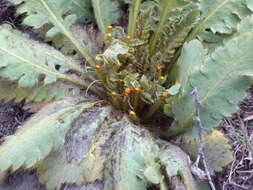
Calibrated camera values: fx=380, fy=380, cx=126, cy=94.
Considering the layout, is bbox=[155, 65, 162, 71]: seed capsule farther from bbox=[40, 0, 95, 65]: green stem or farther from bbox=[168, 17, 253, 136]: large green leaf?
bbox=[40, 0, 95, 65]: green stem

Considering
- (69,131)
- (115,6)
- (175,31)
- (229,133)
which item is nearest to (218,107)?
(229,133)

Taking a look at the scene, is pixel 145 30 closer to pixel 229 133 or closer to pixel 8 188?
pixel 229 133

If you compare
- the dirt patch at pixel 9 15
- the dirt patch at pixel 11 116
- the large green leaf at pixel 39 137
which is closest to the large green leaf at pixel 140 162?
the large green leaf at pixel 39 137

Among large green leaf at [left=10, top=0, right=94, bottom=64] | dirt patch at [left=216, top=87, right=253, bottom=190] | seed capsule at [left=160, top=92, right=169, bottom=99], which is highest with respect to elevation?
large green leaf at [left=10, top=0, right=94, bottom=64]

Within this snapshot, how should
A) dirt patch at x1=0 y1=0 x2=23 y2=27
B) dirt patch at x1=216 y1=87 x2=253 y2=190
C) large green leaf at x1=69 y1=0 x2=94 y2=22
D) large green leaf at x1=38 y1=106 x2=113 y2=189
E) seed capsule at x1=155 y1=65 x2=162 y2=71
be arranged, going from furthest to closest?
dirt patch at x1=0 y1=0 x2=23 y2=27 < large green leaf at x1=69 y1=0 x2=94 y2=22 < seed capsule at x1=155 y1=65 x2=162 y2=71 < dirt patch at x1=216 y1=87 x2=253 y2=190 < large green leaf at x1=38 y1=106 x2=113 y2=189

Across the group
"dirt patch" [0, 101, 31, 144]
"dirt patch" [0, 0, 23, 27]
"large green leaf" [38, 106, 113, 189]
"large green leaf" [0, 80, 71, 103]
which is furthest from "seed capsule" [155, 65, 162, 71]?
"dirt patch" [0, 0, 23, 27]

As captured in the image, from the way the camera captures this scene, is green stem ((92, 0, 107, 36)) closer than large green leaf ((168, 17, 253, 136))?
No

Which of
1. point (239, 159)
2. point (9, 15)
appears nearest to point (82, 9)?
point (9, 15)

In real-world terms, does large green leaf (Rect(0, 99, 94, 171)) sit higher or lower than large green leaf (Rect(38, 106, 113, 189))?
higher

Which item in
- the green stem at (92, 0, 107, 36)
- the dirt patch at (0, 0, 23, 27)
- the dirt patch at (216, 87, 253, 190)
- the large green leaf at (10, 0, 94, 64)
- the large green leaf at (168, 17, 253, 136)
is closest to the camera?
the large green leaf at (168, 17, 253, 136)

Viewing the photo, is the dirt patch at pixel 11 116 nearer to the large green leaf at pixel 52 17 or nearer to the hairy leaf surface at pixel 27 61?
the hairy leaf surface at pixel 27 61
